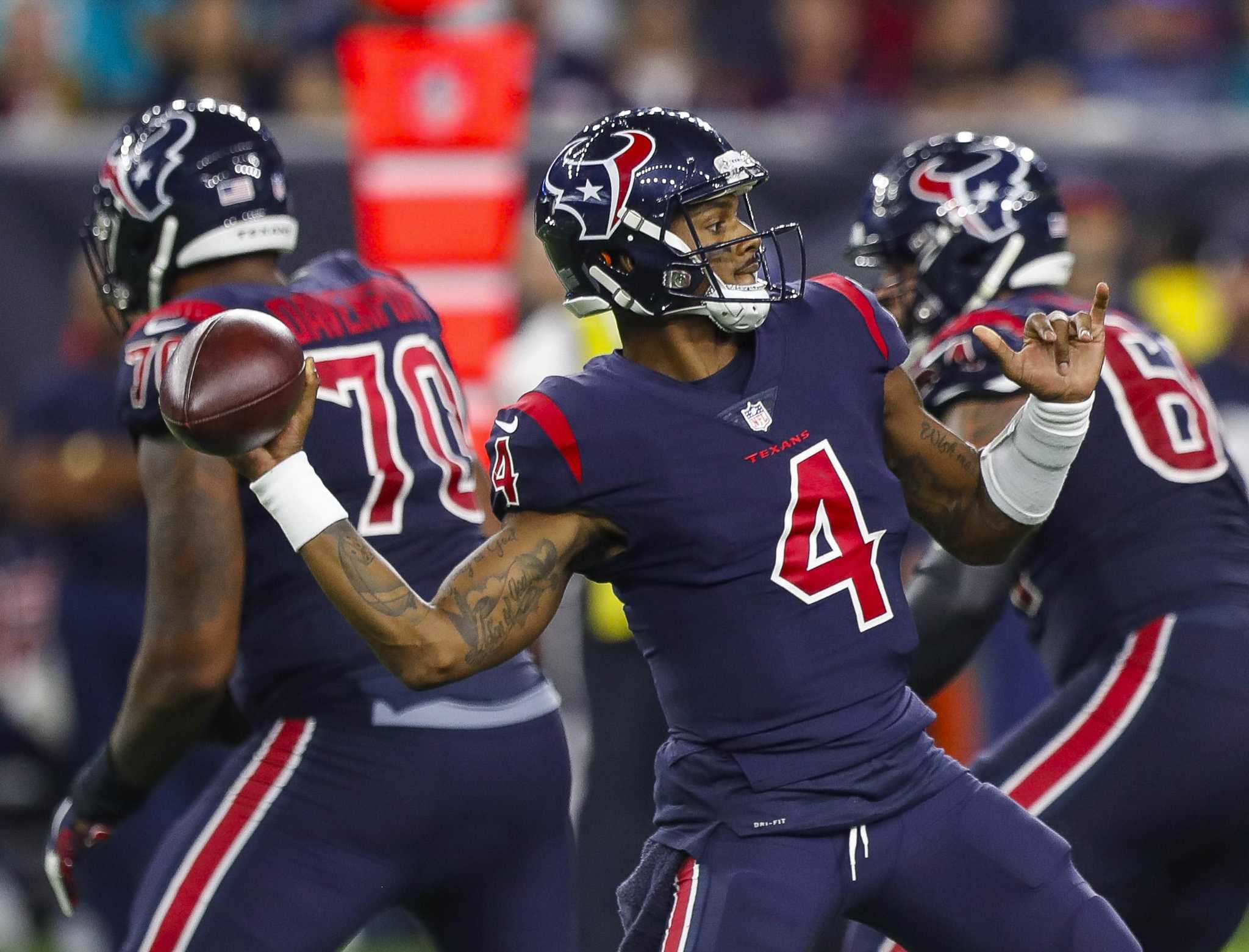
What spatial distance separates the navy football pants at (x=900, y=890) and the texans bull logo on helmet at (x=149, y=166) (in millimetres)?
1515

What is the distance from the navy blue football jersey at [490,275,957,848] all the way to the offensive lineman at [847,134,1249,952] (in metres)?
0.61

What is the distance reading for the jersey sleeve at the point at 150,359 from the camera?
3352 mm

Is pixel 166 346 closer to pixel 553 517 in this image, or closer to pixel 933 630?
pixel 553 517

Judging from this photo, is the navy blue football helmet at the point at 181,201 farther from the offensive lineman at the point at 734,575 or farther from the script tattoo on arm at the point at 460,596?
the script tattoo on arm at the point at 460,596

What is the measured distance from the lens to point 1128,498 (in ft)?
12.1

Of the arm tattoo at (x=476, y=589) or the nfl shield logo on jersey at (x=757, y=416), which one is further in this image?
the nfl shield logo on jersey at (x=757, y=416)

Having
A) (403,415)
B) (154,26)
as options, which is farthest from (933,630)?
(154,26)

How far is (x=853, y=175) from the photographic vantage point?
739 cm

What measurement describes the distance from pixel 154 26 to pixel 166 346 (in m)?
Answer: 5.87

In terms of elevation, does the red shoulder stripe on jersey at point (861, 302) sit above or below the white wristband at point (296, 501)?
below

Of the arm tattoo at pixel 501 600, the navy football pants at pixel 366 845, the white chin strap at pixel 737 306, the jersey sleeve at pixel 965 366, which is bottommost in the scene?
the navy football pants at pixel 366 845

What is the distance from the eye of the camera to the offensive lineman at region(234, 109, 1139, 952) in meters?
2.91

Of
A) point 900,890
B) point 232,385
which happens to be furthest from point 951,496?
point 232,385

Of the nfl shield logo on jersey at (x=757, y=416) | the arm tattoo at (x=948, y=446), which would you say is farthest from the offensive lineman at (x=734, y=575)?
the arm tattoo at (x=948, y=446)
